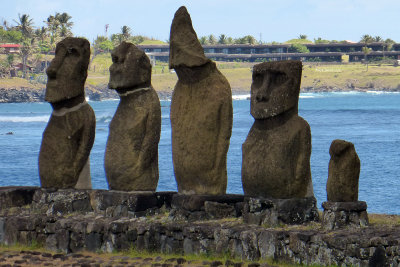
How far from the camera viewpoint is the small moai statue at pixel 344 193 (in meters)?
13.2

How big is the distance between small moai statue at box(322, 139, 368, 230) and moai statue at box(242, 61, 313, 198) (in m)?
0.76

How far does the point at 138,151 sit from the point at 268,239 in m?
3.49

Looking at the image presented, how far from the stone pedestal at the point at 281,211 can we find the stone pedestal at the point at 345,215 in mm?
707

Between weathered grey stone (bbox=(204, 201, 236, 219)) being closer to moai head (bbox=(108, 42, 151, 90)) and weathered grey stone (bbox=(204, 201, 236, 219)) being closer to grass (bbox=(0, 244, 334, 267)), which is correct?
grass (bbox=(0, 244, 334, 267))

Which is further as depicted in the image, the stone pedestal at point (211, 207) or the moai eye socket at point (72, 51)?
the moai eye socket at point (72, 51)

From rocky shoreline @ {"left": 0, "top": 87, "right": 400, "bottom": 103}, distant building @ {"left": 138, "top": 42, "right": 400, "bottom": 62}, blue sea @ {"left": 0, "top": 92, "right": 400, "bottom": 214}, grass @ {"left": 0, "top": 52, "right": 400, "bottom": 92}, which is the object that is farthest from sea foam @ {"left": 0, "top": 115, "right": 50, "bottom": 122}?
distant building @ {"left": 138, "top": 42, "right": 400, "bottom": 62}

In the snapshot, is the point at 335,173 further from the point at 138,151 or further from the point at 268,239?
the point at 138,151

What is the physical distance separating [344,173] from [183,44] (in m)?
3.70

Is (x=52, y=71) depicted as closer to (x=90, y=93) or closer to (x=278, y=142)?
(x=278, y=142)

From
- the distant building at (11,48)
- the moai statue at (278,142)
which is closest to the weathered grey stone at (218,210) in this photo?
the moai statue at (278,142)

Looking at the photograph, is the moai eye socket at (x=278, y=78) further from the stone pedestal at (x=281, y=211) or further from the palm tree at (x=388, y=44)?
the palm tree at (x=388, y=44)

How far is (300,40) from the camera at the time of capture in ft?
593

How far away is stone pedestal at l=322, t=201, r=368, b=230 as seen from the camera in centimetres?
1316

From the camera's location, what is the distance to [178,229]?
14.3 metres
